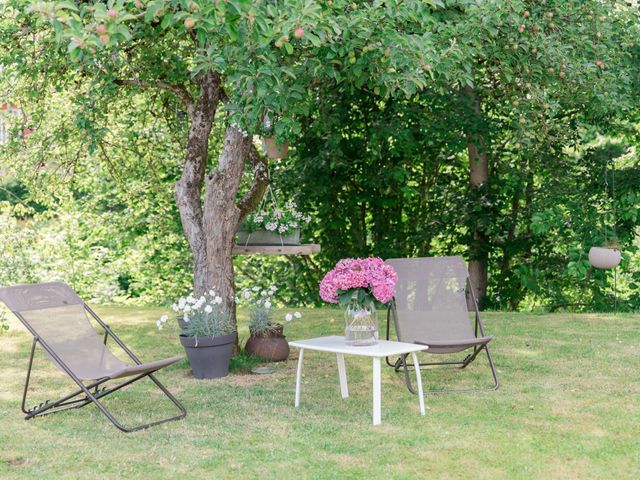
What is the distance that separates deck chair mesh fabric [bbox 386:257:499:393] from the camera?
5.84m

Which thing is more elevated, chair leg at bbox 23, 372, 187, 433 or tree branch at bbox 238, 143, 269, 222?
tree branch at bbox 238, 143, 269, 222

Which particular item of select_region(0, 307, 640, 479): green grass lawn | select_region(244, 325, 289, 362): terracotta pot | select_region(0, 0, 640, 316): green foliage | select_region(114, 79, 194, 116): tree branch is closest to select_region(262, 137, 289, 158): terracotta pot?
select_region(0, 0, 640, 316): green foliage

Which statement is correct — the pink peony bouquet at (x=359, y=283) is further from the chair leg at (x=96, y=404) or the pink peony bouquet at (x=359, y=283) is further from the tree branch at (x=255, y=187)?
Result: the tree branch at (x=255, y=187)

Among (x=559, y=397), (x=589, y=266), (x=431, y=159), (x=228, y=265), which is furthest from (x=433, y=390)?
(x=431, y=159)

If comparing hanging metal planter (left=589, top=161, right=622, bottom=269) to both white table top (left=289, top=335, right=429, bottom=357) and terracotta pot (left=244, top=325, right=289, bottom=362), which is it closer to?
terracotta pot (left=244, top=325, right=289, bottom=362)

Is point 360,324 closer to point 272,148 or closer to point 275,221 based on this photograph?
point 275,221

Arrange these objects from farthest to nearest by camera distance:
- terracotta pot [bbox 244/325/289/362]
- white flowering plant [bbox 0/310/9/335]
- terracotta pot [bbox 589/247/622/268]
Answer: terracotta pot [bbox 589/247/622/268]
white flowering plant [bbox 0/310/9/335]
terracotta pot [bbox 244/325/289/362]

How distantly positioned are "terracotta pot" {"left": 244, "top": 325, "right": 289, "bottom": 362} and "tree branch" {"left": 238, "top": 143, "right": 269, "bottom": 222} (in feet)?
3.09

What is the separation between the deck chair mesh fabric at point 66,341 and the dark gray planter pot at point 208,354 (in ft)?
2.64

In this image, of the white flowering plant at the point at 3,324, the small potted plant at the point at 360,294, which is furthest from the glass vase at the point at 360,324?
the white flowering plant at the point at 3,324

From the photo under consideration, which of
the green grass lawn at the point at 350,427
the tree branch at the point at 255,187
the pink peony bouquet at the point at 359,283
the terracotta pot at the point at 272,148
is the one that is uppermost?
the terracotta pot at the point at 272,148

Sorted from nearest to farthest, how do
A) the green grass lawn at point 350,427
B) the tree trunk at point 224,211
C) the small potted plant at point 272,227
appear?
the green grass lawn at point 350,427 < the tree trunk at point 224,211 < the small potted plant at point 272,227

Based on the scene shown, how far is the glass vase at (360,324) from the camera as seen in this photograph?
16.6 ft

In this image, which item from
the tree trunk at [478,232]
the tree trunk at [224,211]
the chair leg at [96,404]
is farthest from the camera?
the tree trunk at [478,232]
